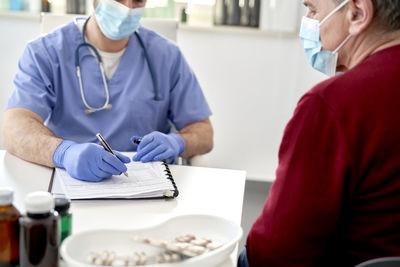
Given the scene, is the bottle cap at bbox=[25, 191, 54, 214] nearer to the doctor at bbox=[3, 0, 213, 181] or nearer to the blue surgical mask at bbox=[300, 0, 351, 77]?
the blue surgical mask at bbox=[300, 0, 351, 77]

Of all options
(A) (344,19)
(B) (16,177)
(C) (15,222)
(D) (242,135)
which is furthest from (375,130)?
(D) (242,135)

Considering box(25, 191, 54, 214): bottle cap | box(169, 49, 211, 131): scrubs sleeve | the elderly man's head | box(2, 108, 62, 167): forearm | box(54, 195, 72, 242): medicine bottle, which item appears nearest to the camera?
box(25, 191, 54, 214): bottle cap

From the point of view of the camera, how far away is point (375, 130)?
801 mm

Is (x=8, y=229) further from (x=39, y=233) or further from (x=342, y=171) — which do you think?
(x=342, y=171)

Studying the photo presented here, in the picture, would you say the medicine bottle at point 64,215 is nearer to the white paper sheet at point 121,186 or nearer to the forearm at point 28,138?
the white paper sheet at point 121,186

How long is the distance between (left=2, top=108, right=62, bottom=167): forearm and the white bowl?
564 millimetres

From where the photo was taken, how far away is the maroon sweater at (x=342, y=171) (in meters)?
0.80

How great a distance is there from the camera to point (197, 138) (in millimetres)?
1705

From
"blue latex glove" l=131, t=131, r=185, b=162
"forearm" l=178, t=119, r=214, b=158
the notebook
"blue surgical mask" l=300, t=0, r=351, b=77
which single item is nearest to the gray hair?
"blue surgical mask" l=300, t=0, r=351, b=77

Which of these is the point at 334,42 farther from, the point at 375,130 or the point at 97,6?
the point at 97,6

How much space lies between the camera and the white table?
3.24ft

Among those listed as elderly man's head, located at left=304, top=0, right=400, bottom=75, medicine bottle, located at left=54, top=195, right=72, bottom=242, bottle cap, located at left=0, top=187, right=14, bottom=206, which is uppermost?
elderly man's head, located at left=304, top=0, right=400, bottom=75

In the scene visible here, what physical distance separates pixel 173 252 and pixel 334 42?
1.95 ft

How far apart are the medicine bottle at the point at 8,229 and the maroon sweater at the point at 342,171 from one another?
0.43m
